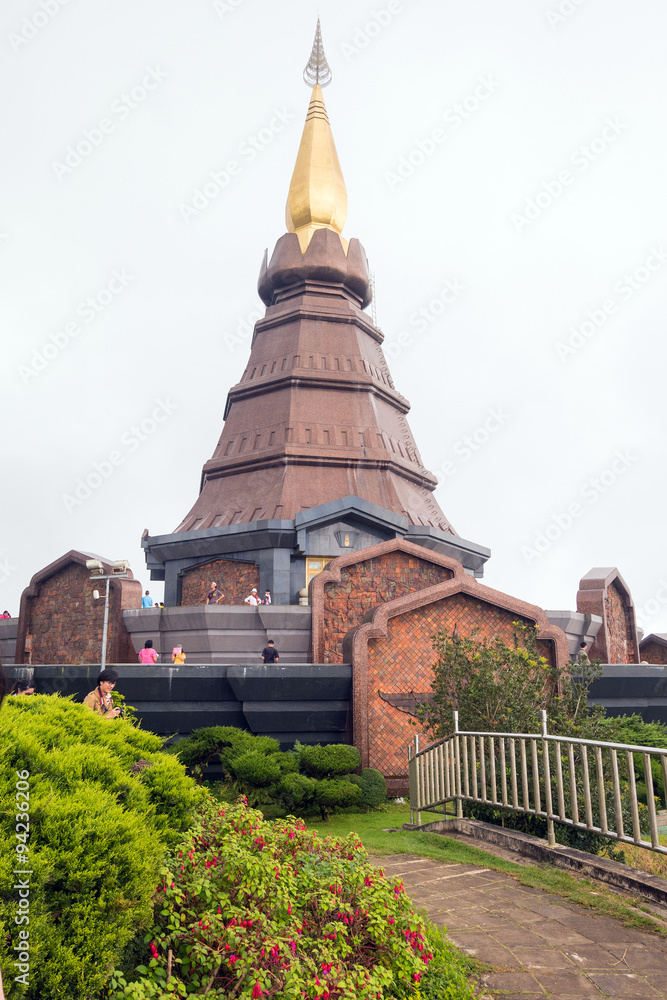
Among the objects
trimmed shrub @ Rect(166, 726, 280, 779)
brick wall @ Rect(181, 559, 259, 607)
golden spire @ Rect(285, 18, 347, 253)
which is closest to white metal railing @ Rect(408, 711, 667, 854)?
trimmed shrub @ Rect(166, 726, 280, 779)

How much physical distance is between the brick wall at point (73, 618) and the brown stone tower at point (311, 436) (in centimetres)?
294

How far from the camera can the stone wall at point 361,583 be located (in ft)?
53.3

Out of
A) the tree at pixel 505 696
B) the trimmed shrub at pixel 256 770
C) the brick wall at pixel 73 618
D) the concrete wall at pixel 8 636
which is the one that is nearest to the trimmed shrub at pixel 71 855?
the tree at pixel 505 696

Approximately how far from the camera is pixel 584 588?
22703 mm

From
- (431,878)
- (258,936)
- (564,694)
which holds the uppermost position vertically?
(564,694)

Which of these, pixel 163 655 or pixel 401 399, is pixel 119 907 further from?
pixel 401 399

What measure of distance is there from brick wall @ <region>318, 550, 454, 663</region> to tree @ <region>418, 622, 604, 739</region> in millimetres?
6238

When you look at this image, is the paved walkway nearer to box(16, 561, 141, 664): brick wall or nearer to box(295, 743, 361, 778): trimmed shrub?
box(295, 743, 361, 778): trimmed shrub

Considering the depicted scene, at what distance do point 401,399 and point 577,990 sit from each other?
24005 mm

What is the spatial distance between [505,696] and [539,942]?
4750 millimetres

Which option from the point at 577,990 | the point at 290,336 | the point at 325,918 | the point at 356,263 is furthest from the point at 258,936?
the point at 356,263

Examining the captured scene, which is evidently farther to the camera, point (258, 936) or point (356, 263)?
point (356, 263)

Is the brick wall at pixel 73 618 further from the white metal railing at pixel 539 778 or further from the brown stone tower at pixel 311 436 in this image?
the white metal railing at pixel 539 778

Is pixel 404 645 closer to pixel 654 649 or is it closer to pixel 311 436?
pixel 311 436
